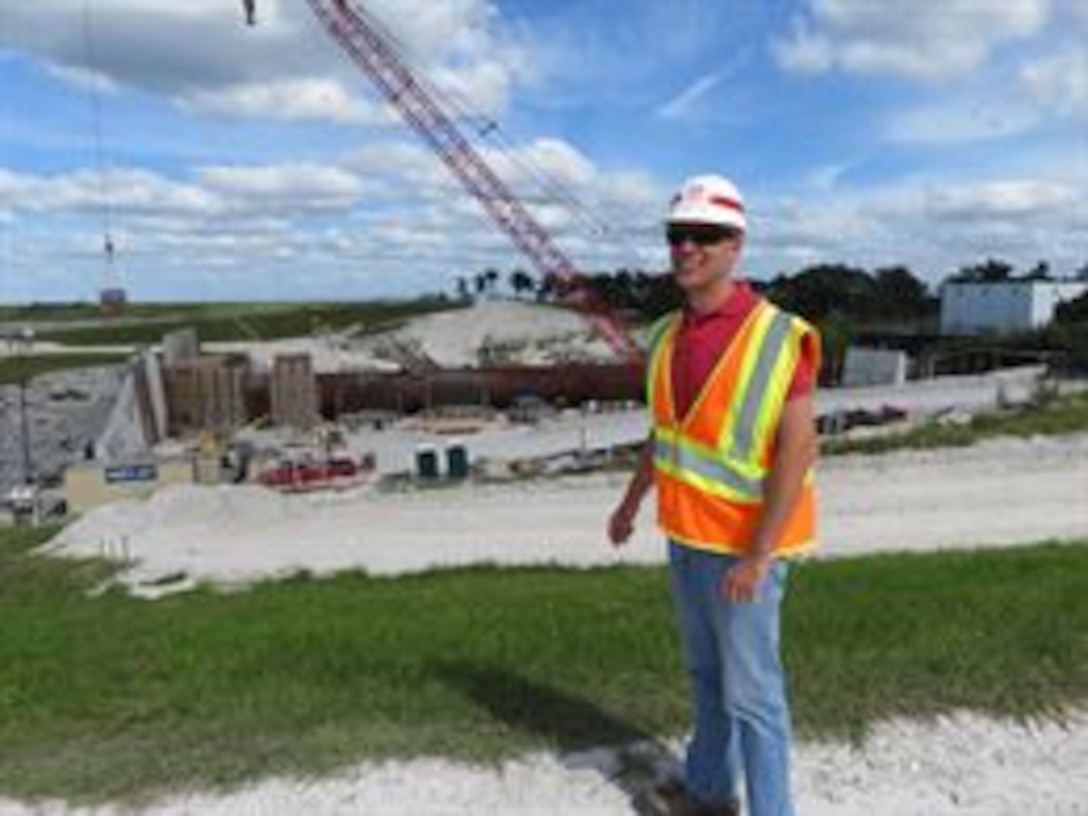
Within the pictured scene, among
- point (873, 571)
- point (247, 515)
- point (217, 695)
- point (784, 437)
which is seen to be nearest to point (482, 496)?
point (247, 515)

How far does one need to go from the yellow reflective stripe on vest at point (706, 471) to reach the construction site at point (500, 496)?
2.45 ft

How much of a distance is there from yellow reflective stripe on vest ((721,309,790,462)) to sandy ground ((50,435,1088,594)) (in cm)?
1689

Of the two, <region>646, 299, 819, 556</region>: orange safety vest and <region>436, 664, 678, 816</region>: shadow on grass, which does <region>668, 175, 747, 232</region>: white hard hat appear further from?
<region>436, 664, 678, 816</region>: shadow on grass

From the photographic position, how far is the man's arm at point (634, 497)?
500 cm

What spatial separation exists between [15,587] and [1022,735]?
22282 mm

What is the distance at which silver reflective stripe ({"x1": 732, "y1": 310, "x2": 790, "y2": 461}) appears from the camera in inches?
168

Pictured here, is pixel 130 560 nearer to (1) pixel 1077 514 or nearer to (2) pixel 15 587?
(2) pixel 15 587

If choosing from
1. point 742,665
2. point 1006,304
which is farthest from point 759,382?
point 1006,304

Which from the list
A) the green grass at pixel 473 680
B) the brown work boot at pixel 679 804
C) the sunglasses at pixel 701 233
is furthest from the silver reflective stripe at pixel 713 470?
the green grass at pixel 473 680

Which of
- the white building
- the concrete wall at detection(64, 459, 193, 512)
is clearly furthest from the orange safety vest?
the white building

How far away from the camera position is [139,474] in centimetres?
4919

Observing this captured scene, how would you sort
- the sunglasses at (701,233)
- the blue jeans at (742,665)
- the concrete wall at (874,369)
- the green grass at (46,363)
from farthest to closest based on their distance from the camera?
the green grass at (46,363) < the concrete wall at (874,369) < the blue jeans at (742,665) < the sunglasses at (701,233)

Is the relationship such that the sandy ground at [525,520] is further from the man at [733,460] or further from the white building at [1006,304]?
the white building at [1006,304]

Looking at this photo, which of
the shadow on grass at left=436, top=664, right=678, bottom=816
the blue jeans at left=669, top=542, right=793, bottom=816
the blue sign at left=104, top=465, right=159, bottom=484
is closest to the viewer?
the blue jeans at left=669, top=542, right=793, bottom=816
